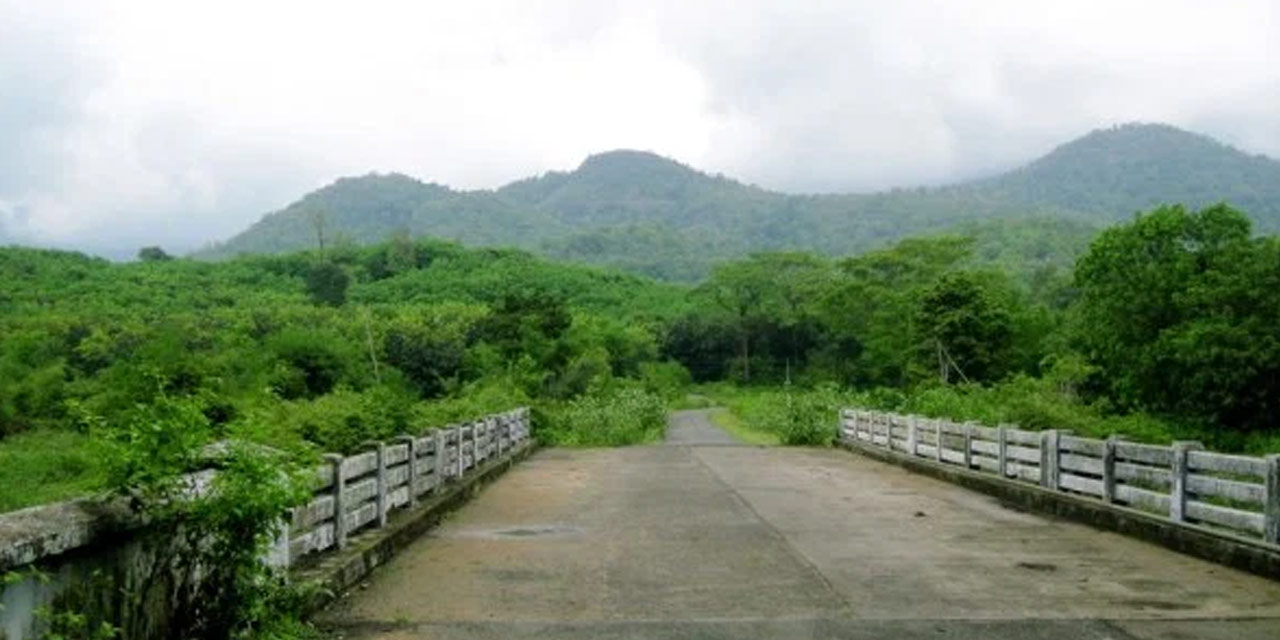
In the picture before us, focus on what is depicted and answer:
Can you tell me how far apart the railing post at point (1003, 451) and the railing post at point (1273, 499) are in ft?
26.1

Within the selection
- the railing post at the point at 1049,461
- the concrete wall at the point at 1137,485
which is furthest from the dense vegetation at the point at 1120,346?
the railing post at the point at 1049,461

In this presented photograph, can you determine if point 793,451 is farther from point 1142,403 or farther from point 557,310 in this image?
point 557,310

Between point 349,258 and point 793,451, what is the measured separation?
11825 cm

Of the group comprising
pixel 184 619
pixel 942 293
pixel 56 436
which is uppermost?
pixel 942 293

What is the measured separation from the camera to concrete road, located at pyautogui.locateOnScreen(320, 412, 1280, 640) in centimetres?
805

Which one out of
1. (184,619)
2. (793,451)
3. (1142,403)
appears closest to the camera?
(184,619)

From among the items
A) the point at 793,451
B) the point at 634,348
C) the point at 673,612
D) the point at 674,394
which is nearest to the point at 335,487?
the point at 673,612

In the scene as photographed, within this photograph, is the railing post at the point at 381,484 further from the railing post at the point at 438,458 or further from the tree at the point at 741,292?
the tree at the point at 741,292

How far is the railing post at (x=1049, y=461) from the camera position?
52.4 feet

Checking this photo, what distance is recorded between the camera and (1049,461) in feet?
52.9

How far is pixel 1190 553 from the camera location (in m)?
11.3

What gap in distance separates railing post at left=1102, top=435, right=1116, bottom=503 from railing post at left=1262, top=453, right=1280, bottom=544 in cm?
369

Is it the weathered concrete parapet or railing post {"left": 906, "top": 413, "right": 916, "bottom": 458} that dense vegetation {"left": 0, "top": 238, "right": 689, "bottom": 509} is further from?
railing post {"left": 906, "top": 413, "right": 916, "bottom": 458}

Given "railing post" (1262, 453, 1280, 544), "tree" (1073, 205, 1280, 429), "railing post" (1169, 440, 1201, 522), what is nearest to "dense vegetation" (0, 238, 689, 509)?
"railing post" (1262, 453, 1280, 544)
